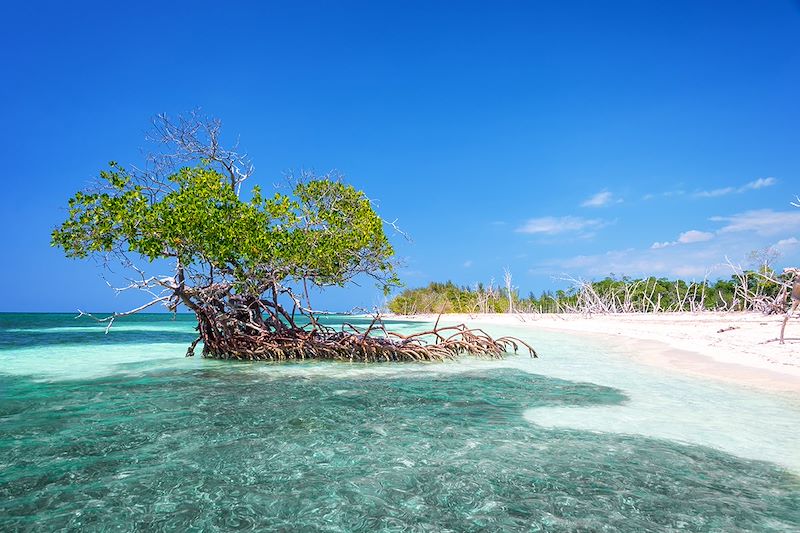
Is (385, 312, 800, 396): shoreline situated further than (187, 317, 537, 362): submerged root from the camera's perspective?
No

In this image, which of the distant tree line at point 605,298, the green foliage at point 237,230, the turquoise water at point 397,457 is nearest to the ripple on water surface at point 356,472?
the turquoise water at point 397,457

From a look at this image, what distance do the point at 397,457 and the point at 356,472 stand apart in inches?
20.1

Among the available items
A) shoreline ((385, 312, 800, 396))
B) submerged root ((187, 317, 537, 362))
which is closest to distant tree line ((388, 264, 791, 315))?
shoreline ((385, 312, 800, 396))

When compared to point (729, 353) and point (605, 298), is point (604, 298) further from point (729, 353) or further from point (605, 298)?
point (729, 353)

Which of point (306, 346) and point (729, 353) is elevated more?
point (306, 346)

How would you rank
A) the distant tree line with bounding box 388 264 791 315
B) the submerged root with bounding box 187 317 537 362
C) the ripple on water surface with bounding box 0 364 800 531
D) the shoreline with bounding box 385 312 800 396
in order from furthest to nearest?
1. the distant tree line with bounding box 388 264 791 315
2. the submerged root with bounding box 187 317 537 362
3. the shoreline with bounding box 385 312 800 396
4. the ripple on water surface with bounding box 0 364 800 531

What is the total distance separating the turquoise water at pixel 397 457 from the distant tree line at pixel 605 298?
24.8 metres

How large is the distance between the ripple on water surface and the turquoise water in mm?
18

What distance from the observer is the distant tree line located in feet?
116

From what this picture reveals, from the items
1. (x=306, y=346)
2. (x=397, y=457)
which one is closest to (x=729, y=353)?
(x=306, y=346)

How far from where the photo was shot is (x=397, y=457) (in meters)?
4.47

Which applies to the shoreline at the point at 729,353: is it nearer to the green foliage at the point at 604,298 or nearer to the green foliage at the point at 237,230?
the green foliage at the point at 237,230

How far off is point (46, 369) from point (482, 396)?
9.85m

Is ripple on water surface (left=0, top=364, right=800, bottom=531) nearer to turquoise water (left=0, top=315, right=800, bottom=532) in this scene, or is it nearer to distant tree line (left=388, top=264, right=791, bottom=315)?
turquoise water (left=0, top=315, right=800, bottom=532)
